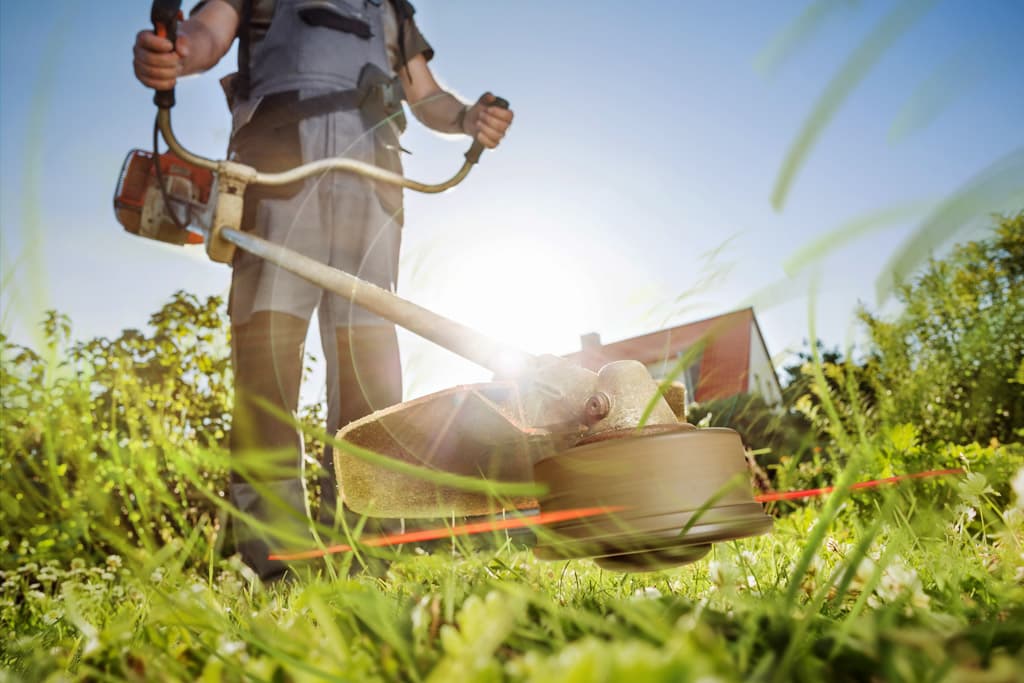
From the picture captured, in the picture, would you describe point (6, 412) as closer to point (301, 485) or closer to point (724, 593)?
point (301, 485)

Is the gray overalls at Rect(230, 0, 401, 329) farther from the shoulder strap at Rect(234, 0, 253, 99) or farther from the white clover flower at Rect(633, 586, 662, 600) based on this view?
the white clover flower at Rect(633, 586, 662, 600)

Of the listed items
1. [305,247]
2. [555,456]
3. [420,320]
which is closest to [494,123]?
[305,247]

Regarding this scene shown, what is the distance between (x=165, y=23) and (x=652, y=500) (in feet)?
7.60

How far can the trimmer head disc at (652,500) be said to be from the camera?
115cm

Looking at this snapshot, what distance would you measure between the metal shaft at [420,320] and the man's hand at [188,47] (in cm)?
99

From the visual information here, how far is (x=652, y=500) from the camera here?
45.8 inches

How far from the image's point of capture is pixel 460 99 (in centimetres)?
350

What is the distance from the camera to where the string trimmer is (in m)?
1.17

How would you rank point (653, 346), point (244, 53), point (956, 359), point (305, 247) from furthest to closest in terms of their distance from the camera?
point (653, 346), point (956, 359), point (244, 53), point (305, 247)

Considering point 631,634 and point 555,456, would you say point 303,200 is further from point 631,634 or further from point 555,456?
point 631,634

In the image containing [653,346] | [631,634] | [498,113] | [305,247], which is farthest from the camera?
[653,346]

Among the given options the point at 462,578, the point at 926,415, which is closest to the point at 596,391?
the point at 462,578

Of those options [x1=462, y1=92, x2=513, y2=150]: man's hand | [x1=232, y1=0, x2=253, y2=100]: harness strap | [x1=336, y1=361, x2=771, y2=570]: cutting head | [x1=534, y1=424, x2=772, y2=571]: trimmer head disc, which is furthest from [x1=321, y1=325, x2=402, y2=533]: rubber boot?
[x1=534, y1=424, x2=772, y2=571]: trimmer head disc

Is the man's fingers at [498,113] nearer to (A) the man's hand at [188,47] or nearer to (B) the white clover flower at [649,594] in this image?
(A) the man's hand at [188,47]
